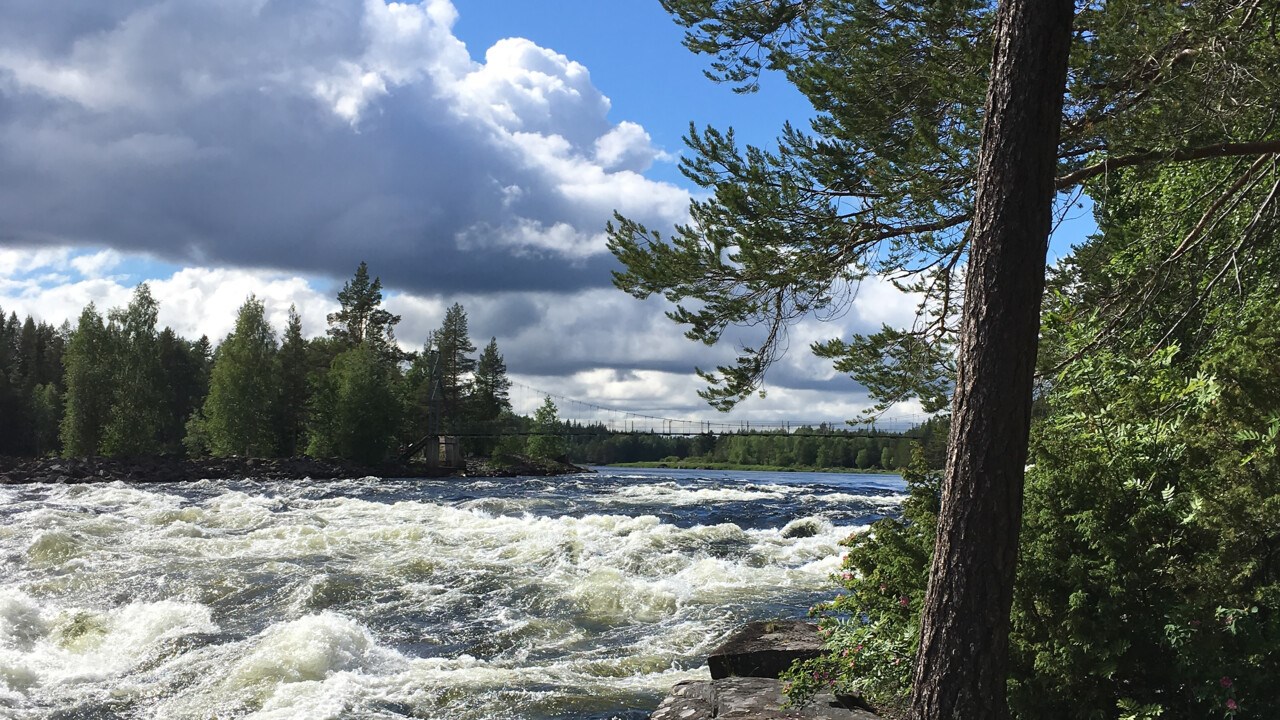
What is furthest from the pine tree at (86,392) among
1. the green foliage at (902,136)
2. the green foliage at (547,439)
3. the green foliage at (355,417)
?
the green foliage at (902,136)

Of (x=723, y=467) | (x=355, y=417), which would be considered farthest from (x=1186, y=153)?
(x=723, y=467)

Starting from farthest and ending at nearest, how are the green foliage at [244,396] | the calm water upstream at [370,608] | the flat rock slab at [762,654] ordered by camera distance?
the green foliage at [244,396] < the calm water upstream at [370,608] < the flat rock slab at [762,654]

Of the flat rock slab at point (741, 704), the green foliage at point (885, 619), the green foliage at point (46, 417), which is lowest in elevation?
the flat rock slab at point (741, 704)

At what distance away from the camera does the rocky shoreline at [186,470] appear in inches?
1415

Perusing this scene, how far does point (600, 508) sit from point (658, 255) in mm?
16537

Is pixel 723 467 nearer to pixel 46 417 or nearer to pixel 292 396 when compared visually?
pixel 292 396

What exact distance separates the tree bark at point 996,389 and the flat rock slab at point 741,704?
1300 mm

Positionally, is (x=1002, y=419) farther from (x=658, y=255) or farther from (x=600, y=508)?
(x=600, y=508)

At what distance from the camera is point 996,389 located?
13.1 ft

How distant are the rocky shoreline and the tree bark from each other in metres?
37.6

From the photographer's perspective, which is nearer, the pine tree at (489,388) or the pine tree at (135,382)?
the pine tree at (135,382)

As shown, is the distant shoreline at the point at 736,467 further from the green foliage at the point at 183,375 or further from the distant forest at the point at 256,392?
the green foliage at the point at 183,375

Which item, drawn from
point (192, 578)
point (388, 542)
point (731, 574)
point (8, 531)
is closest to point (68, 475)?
point (8, 531)

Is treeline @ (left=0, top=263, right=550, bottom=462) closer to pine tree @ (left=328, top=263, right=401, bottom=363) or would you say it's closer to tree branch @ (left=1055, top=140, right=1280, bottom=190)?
pine tree @ (left=328, top=263, right=401, bottom=363)
